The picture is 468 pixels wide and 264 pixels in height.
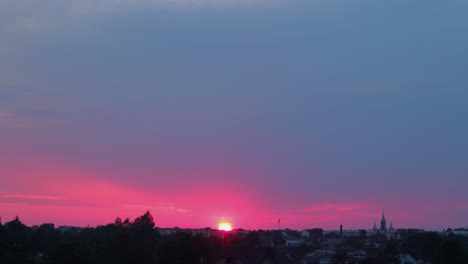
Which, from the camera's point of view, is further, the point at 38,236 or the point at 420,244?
the point at 420,244

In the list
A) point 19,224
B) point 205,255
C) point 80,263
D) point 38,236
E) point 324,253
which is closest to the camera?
point 80,263

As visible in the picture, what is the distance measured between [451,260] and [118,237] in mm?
40151

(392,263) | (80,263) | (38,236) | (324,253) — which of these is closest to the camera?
(80,263)

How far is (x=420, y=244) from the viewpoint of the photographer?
470 ft

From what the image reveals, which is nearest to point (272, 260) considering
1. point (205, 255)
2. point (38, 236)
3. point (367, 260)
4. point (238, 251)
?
point (238, 251)

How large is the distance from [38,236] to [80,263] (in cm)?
5258

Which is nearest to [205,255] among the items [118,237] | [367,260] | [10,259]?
[118,237]

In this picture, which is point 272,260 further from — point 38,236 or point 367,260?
point 38,236

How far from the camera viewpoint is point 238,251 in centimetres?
7631

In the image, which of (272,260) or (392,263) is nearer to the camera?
(272,260)

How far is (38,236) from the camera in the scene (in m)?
124

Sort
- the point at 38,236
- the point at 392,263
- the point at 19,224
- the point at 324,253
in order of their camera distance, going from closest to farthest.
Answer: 1. the point at 392,263
2. the point at 38,236
3. the point at 324,253
4. the point at 19,224

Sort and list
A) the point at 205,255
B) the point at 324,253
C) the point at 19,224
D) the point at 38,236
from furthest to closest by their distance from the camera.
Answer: the point at 19,224, the point at 324,253, the point at 38,236, the point at 205,255

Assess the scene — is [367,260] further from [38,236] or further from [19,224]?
[19,224]
